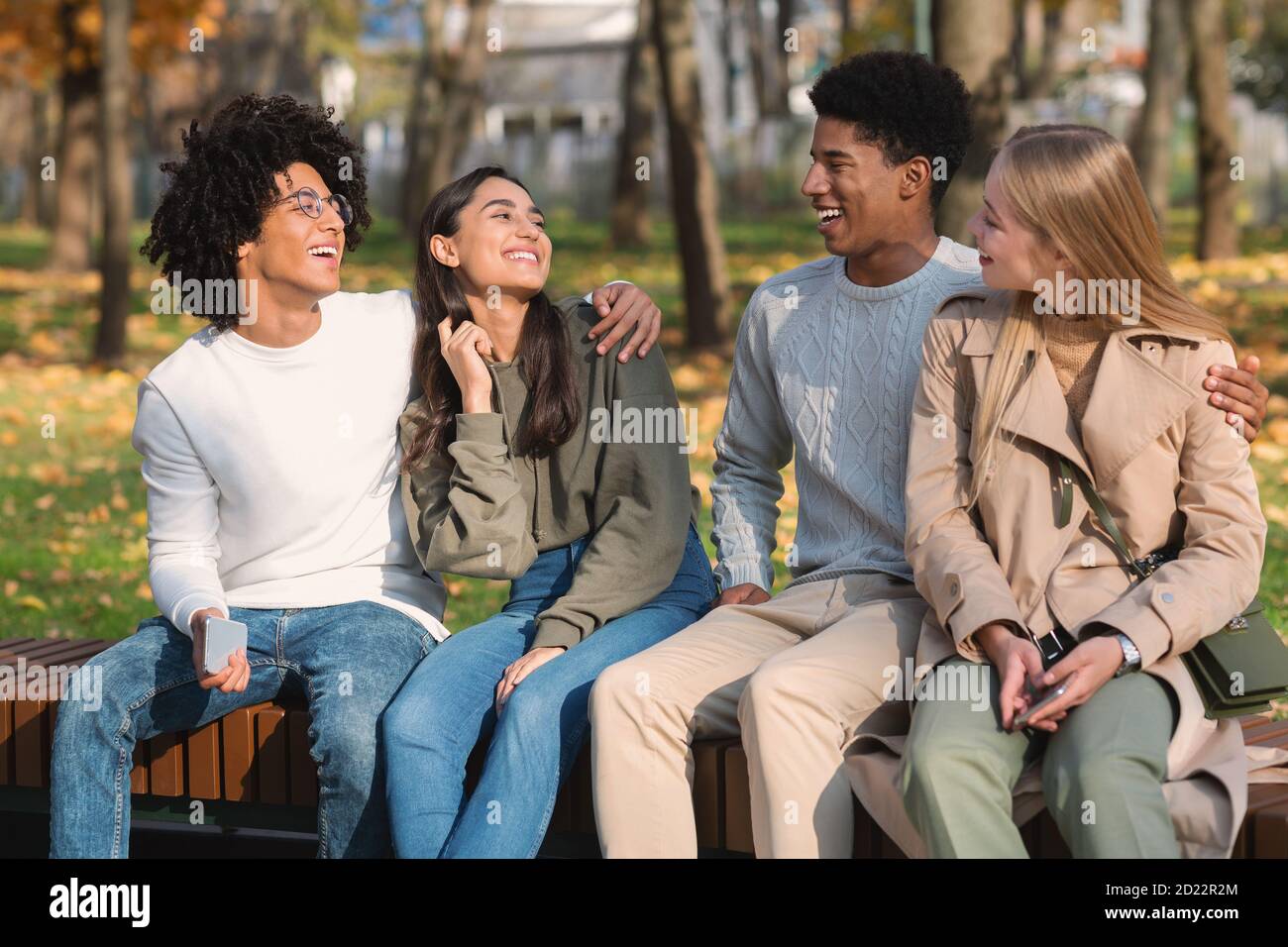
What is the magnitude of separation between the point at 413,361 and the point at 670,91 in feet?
29.4

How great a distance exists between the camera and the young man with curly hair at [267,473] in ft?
12.4

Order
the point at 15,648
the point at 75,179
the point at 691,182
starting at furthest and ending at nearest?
the point at 75,179, the point at 691,182, the point at 15,648

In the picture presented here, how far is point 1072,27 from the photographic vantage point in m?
37.3

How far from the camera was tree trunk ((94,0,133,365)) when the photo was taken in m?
13.1

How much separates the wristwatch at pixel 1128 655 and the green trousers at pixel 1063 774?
0.02m

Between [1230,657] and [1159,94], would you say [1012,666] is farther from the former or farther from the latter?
[1159,94]

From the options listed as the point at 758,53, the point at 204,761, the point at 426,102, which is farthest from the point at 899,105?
the point at 758,53

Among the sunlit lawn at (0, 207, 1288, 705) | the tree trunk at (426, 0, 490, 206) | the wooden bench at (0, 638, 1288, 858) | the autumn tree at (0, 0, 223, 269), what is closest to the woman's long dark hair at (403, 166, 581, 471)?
the wooden bench at (0, 638, 1288, 858)

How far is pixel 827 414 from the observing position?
13.3ft

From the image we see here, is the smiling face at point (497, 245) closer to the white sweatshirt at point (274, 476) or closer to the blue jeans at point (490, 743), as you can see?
the white sweatshirt at point (274, 476)

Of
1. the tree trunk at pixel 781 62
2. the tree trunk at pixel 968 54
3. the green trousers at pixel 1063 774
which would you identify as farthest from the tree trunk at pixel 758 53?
the green trousers at pixel 1063 774

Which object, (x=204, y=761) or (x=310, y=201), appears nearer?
(x=204, y=761)

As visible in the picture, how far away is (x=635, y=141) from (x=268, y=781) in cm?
1699

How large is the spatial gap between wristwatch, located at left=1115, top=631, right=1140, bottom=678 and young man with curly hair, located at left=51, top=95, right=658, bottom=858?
1.43m
